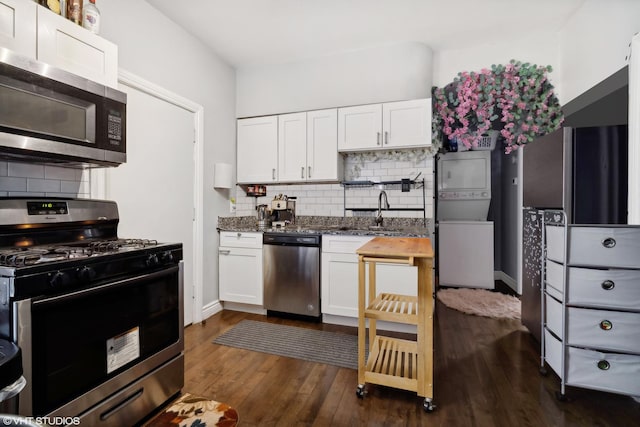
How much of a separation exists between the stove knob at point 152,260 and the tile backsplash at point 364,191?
6.73 feet

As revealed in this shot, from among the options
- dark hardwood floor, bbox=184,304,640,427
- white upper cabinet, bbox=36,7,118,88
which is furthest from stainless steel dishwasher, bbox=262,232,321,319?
white upper cabinet, bbox=36,7,118,88

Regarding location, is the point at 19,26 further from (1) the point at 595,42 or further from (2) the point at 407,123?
(1) the point at 595,42

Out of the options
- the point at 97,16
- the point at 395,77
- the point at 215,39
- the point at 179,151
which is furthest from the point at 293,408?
the point at 215,39

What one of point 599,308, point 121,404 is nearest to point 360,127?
point 599,308

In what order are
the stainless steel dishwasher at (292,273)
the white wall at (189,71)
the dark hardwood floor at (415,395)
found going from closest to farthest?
the dark hardwood floor at (415,395), the white wall at (189,71), the stainless steel dishwasher at (292,273)

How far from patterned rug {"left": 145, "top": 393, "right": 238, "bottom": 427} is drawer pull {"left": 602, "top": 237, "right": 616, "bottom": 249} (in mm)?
2192

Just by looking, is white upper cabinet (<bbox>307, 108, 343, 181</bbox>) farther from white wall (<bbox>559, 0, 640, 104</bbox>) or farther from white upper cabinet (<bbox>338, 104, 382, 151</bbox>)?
white wall (<bbox>559, 0, 640, 104</bbox>)

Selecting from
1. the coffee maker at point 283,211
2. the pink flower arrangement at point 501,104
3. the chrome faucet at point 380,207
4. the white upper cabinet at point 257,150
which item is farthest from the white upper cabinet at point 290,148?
the pink flower arrangement at point 501,104

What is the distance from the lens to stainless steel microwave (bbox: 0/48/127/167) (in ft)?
4.35

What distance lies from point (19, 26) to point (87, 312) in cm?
133

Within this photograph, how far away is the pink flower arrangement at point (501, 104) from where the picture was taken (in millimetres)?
3027

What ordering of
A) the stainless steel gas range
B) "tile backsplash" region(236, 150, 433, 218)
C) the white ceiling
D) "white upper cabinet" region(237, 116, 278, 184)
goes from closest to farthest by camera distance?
the stainless steel gas range, the white ceiling, "tile backsplash" region(236, 150, 433, 218), "white upper cabinet" region(237, 116, 278, 184)

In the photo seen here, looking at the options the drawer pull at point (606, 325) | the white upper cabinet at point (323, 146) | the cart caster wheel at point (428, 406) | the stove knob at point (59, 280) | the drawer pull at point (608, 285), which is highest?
the white upper cabinet at point (323, 146)

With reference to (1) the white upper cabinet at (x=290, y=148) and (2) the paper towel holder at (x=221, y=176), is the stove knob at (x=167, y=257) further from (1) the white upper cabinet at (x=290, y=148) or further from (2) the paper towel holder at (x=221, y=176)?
(1) the white upper cabinet at (x=290, y=148)
